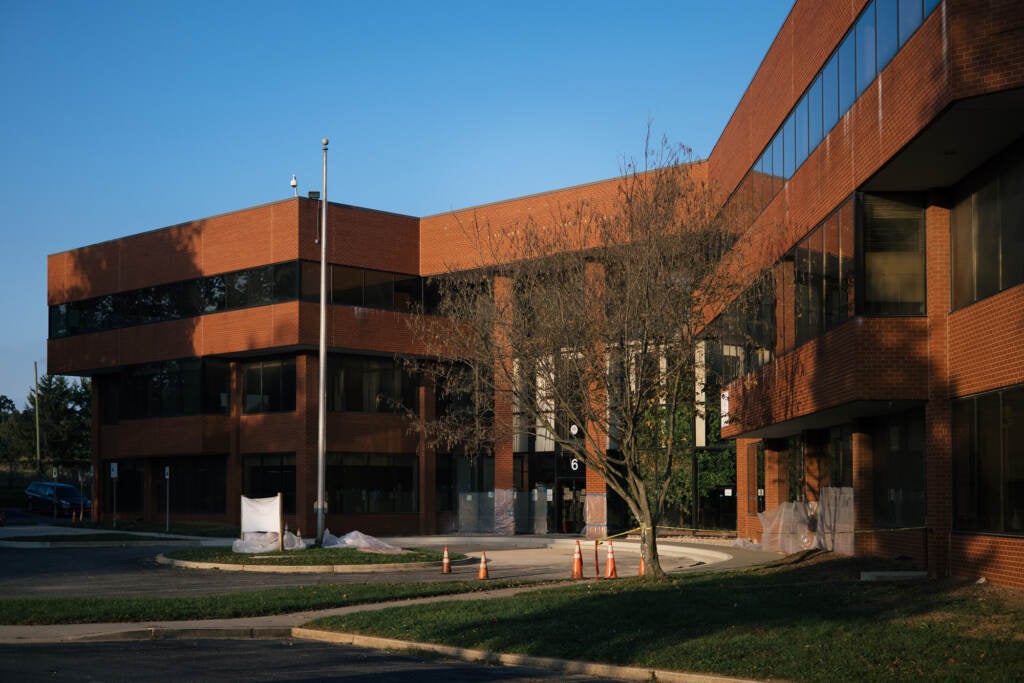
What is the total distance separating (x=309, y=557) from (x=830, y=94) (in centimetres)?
1681

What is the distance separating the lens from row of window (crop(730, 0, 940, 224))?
2111cm

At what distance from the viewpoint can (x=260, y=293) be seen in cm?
4803

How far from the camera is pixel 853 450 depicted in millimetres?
27234

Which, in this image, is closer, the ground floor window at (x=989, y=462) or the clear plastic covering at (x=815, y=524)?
the ground floor window at (x=989, y=462)

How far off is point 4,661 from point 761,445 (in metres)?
27.2

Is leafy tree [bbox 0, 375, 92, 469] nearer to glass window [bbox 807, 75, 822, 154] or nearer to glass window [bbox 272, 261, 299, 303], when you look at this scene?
glass window [bbox 272, 261, 299, 303]

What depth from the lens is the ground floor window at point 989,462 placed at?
62.3 ft

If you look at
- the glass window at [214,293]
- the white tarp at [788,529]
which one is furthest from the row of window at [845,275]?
the glass window at [214,293]

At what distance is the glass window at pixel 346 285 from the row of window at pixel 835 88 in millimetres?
18832

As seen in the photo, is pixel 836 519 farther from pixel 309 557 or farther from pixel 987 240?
pixel 309 557

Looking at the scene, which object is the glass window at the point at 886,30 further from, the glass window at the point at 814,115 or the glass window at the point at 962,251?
the glass window at the point at 814,115

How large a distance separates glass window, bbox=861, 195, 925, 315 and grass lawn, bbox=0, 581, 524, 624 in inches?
366

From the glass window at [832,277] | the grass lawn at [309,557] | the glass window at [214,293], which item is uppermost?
the glass window at [214,293]

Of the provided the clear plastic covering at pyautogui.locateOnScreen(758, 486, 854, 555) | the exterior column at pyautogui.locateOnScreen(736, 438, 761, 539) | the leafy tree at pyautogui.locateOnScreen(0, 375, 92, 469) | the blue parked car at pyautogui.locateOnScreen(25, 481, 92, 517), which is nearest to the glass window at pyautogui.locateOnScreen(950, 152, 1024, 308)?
the clear plastic covering at pyautogui.locateOnScreen(758, 486, 854, 555)
